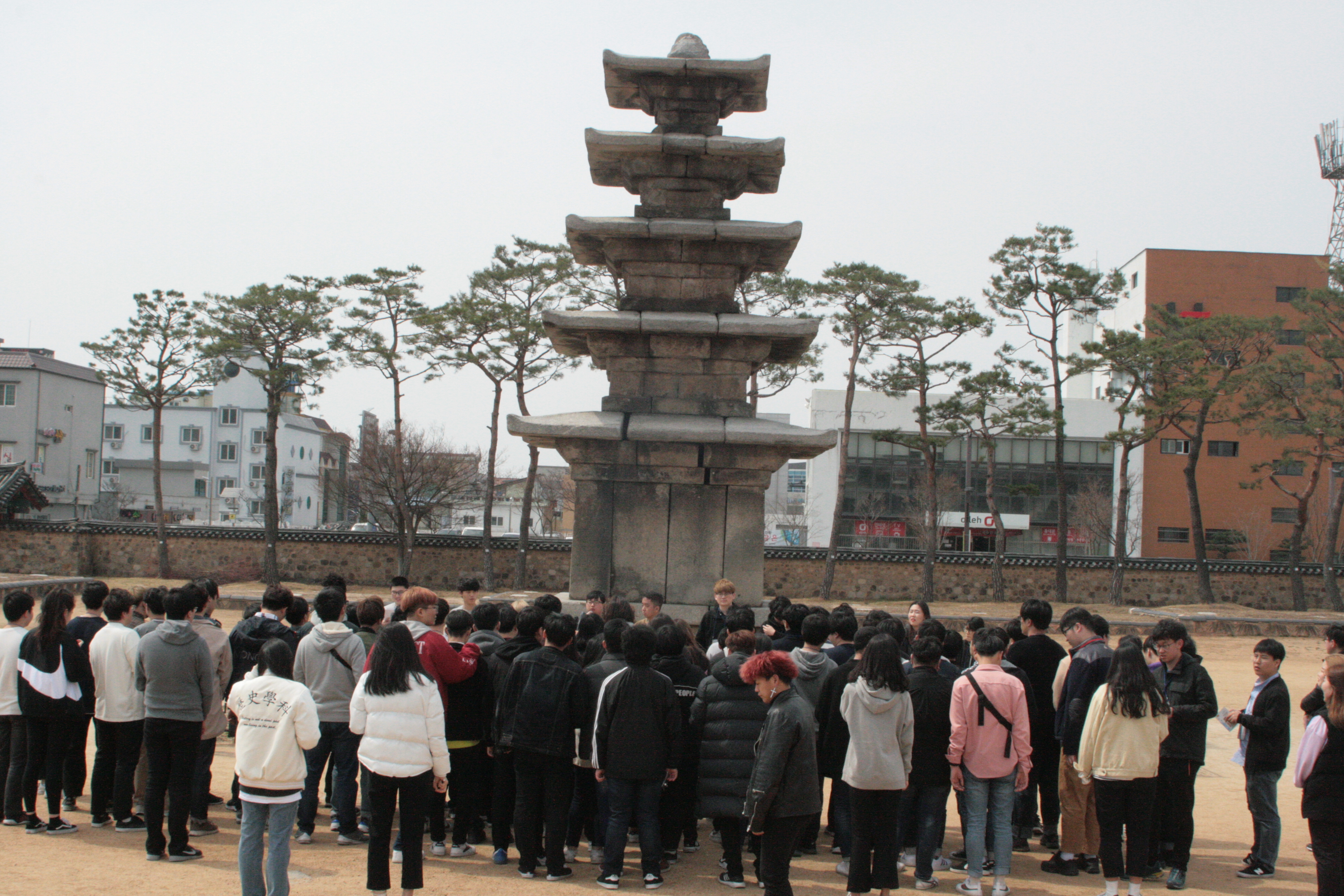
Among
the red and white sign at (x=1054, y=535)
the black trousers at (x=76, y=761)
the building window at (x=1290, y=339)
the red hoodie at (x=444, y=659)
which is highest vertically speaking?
the building window at (x=1290, y=339)

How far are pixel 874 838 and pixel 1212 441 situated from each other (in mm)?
49044

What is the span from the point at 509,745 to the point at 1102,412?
5025 centimetres

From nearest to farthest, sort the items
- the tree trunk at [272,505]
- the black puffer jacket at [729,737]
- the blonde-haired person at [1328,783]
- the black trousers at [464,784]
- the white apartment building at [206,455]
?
1. the blonde-haired person at [1328,783]
2. the black puffer jacket at [729,737]
3. the black trousers at [464,784]
4. the tree trunk at [272,505]
5. the white apartment building at [206,455]

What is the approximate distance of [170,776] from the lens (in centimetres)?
639

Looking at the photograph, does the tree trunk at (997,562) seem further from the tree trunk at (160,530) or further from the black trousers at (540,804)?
the black trousers at (540,804)

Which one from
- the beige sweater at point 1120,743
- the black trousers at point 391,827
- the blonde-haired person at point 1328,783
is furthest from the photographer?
the beige sweater at point 1120,743

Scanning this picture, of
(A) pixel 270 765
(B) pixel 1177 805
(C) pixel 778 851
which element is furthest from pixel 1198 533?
(A) pixel 270 765

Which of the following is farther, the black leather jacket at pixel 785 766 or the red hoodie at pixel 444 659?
the red hoodie at pixel 444 659

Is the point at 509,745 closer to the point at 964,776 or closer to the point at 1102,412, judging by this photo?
the point at 964,776

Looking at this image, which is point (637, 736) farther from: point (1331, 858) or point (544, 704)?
point (1331, 858)

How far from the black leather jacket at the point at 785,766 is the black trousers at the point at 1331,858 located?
2.81m

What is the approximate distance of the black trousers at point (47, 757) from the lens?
687 centimetres

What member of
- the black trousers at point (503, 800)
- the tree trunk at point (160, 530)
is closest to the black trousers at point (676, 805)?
the black trousers at point (503, 800)

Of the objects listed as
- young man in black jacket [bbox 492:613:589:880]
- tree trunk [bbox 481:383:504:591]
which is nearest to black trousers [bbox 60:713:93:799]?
young man in black jacket [bbox 492:613:589:880]
